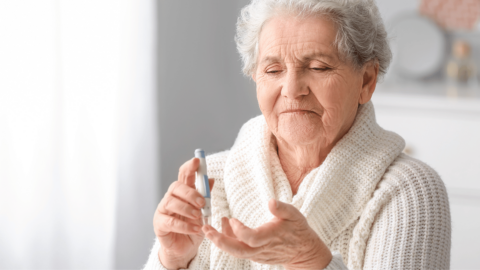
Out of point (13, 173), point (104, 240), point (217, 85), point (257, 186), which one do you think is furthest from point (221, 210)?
point (217, 85)

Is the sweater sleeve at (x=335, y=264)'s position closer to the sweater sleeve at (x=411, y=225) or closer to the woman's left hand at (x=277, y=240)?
the woman's left hand at (x=277, y=240)

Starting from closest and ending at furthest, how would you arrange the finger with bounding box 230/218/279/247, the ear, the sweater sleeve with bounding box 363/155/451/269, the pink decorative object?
the finger with bounding box 230/218/279/247 → the sweater sleeve with bounding box 363/155/451/269 → the ear → the pink decorative object

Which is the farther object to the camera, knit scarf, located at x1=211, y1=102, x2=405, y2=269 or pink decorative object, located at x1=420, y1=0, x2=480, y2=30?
pink decorative object, located at x1=420, y1=0, x2=480, y2=30

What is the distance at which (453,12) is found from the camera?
297cm

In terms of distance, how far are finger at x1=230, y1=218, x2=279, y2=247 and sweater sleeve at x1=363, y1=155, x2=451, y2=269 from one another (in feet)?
1.14

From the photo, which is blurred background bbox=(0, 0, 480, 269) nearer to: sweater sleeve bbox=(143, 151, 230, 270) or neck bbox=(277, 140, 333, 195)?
neck bbox=(277, 140, 333, 195)

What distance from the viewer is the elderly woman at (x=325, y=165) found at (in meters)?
1.11

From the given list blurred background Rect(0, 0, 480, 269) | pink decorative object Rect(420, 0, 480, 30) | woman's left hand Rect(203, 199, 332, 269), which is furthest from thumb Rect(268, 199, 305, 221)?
pink decorative object Rect(420, 0, 480, 30)

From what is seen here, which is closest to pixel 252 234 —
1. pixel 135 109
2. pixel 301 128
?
pixel 301 128

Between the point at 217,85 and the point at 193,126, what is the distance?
0.31m

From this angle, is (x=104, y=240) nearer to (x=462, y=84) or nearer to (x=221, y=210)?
(x=221, y=210)

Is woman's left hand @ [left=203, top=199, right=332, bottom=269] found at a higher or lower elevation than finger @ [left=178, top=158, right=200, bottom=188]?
lower

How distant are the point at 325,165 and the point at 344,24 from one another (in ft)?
1.07

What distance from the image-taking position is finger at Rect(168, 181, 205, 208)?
990 mm
